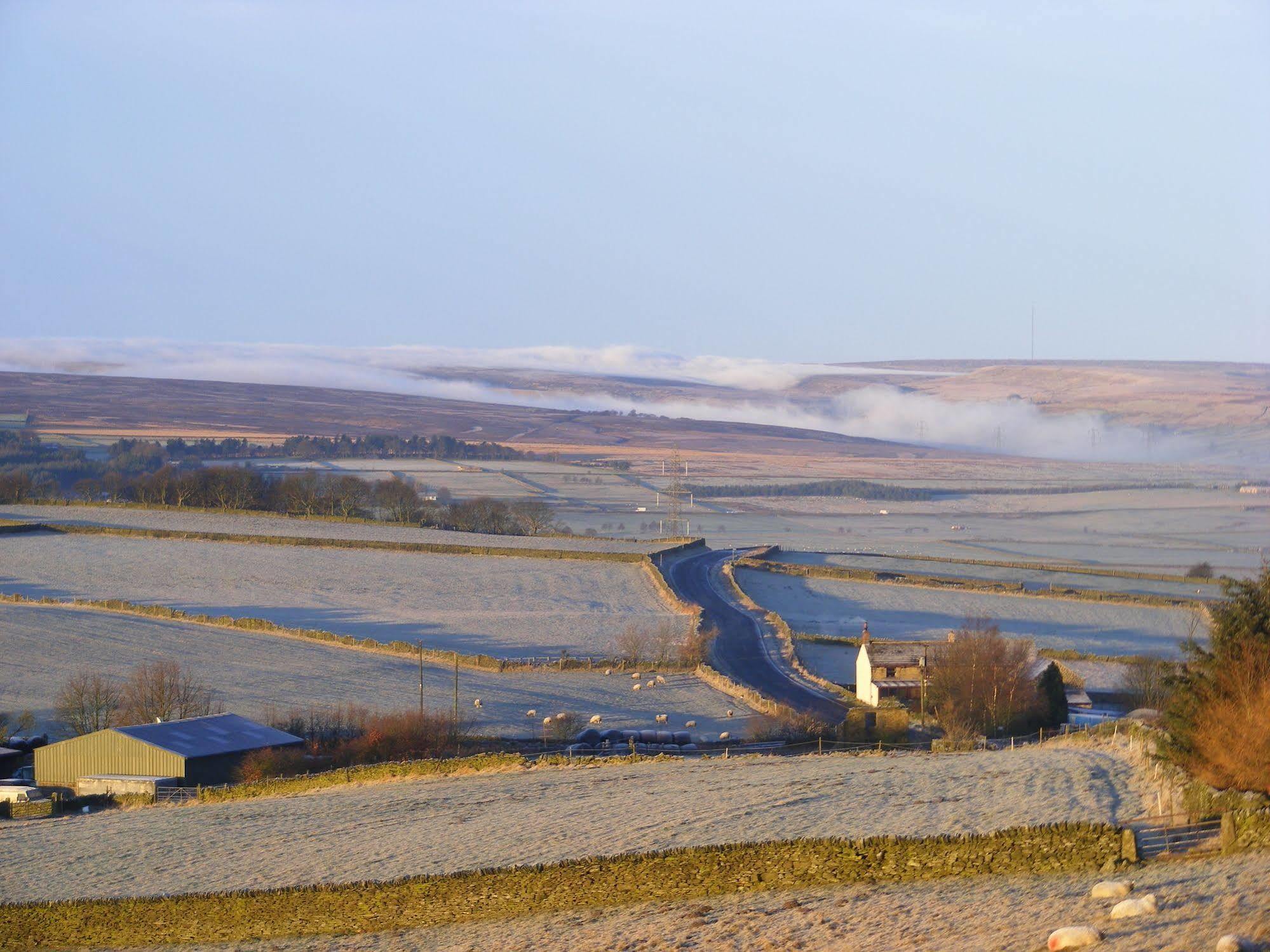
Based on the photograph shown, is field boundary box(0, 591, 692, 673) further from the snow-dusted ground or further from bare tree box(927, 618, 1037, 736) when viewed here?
the snow-dusted ground

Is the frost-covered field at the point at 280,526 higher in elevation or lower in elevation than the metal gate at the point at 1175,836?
lower

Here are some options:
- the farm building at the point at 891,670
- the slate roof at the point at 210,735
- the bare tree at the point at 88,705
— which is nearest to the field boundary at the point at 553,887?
the slate roof at the point at 210,735

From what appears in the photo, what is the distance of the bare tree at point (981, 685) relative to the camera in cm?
2556

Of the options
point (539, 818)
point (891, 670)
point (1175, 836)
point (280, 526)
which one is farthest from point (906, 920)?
point (280, 526)

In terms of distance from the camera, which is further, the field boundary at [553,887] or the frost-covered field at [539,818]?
the frost-covered field at [539,818]

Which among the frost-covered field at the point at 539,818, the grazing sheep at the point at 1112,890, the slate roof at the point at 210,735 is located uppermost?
the grazing sheep at the point at 1112,890

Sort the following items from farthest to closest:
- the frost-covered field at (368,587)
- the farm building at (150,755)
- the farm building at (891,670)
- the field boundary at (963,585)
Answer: the field boundary at (963,585) < the frost-covered field at (368,587) < the farm building at (891,670) < the farm building at (150,755)

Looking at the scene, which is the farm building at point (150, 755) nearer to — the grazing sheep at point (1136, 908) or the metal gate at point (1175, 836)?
the metal gate at point (1175, 836)

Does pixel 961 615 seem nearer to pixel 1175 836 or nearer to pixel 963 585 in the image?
pixel 963 585

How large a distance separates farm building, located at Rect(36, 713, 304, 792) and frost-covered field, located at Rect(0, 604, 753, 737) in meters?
3.54

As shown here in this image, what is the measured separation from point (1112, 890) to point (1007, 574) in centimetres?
4172

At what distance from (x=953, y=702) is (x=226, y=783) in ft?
46.5

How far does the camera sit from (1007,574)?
50.0 metres

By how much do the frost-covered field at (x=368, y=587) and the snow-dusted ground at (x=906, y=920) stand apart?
2184cm
